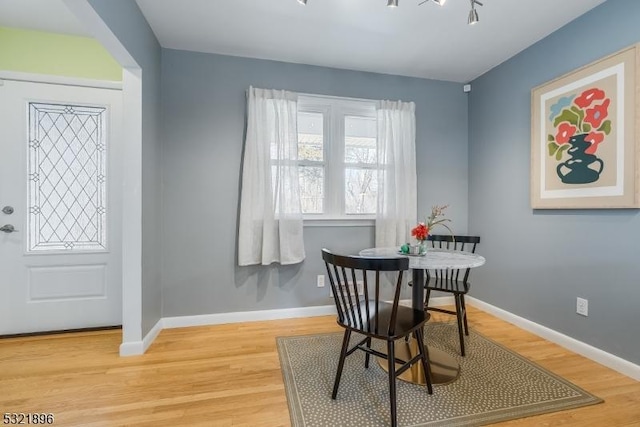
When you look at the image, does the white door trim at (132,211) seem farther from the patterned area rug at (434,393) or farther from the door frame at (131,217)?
the patterned area rug at (434,393)

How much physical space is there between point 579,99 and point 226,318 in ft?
11.3

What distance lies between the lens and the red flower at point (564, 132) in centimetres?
229

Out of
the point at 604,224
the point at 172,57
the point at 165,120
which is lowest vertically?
the point at 604,224

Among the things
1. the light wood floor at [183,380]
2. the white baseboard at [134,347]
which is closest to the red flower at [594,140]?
the light wood floor at [183,380]

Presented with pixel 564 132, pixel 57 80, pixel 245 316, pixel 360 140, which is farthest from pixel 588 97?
pixel 57 80

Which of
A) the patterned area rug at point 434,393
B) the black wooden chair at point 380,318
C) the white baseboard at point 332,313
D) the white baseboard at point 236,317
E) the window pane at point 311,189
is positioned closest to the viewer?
the black wooden chair at point 380,318

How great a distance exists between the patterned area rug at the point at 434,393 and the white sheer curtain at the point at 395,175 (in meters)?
1.20

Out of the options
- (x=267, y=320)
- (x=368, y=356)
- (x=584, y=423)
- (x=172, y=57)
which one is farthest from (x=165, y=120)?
(x=584, y=423)

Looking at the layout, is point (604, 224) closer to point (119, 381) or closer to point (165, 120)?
point (119, 381)

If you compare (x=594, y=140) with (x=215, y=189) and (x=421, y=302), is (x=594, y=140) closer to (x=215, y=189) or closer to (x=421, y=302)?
(x=421, y=302)

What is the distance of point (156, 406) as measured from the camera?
64.3 inches

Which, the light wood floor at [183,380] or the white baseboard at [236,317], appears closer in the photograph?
the light wood floor at [183,380]

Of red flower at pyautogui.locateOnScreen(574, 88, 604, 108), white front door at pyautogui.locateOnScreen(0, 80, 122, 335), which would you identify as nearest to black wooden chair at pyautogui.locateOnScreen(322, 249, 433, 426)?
red flower at pyautogui.locateOnScreen(574, 88, 604, 108)

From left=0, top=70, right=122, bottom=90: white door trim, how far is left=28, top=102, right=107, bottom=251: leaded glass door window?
0.62ft
